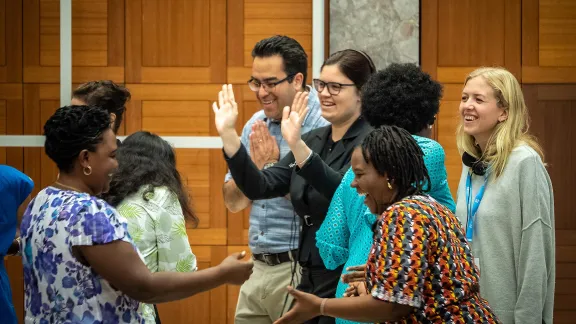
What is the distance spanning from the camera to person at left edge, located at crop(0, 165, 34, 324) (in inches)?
136

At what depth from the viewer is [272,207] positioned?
3818 mm

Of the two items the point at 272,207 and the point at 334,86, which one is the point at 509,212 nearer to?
the point at 334,86

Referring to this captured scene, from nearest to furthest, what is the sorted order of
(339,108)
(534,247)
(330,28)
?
1. (534,247)
2. (339,108)
3. (330,28)

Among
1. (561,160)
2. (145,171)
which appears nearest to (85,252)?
(145,171)

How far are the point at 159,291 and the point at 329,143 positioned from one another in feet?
4.09

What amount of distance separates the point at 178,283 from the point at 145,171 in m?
1.04

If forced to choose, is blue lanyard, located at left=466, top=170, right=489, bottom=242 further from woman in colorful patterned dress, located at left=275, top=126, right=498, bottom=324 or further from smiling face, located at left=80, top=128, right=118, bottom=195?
smiling face, located at left=80, top=128, right=118, bottom=195

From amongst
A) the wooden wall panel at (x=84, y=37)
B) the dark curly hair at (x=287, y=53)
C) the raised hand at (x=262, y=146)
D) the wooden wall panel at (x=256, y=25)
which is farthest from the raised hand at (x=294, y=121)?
the wooden wall panel at (x=84, y=37)

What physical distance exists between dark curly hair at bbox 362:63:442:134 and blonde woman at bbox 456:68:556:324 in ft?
1.00

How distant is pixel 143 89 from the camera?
5.85m

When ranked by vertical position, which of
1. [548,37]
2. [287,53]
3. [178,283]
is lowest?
[178,283]

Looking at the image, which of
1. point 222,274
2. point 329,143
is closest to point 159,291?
point 222,274

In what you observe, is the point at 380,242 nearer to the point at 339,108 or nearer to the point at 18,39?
the point at 339,108

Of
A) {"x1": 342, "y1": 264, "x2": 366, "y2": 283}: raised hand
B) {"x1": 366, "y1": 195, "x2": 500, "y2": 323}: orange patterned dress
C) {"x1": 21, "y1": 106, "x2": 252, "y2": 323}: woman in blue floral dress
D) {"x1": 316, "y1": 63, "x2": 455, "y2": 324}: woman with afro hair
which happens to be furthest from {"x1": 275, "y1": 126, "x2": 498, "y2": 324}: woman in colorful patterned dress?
{"x1": 316, "y1": 63, "x2": 455, "y2": 324}: woman with afro hair
